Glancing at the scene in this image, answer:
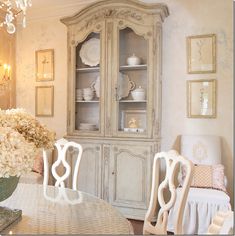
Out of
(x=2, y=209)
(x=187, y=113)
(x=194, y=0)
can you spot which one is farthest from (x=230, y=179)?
(x=2, y=209)

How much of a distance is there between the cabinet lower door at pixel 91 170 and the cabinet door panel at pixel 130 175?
0.17 metres

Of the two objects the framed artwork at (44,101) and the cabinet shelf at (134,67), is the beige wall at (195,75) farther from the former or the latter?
the framed artwork at (44,101)

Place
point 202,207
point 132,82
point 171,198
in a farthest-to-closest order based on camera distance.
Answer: point 132,82, point 202,207, point 171,198

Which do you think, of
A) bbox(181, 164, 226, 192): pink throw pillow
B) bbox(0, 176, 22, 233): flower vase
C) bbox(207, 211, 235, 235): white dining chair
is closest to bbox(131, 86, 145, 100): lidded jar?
bbox(181, 164, 226, 192): pink throw pillow

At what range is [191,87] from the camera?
3.04 m

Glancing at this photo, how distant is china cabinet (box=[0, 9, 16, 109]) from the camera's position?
3.70 metres

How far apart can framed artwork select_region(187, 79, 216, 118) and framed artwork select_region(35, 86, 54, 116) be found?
1.88 metres

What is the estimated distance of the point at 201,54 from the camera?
9.83 feet

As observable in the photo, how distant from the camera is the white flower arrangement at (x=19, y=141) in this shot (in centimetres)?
104

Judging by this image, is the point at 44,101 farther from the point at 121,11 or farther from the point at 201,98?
the point at 201,98

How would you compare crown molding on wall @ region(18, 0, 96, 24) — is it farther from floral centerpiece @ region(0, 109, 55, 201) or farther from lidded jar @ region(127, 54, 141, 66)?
floral centerpiece @ region(0, 109, 55, 201)

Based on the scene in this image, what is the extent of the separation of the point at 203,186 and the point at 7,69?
2983 millimetres

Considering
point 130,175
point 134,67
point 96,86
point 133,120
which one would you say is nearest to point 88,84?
point 96,86

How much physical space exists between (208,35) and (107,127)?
5.04 feet
